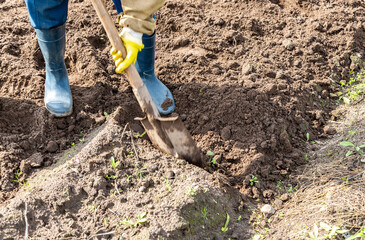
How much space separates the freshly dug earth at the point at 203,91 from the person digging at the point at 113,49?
0.45 feet

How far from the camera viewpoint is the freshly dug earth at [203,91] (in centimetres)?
239

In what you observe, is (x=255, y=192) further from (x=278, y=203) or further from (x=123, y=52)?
(x=123, y=52)

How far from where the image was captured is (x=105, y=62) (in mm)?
3275

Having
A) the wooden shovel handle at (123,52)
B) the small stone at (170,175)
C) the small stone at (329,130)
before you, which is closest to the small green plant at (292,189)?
the small stone at (329,130)

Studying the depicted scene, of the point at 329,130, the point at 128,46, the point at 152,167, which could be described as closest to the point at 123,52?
the point at 128,46

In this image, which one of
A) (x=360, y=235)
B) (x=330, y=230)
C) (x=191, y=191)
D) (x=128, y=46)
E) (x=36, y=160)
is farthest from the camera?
(x=36, y=160)

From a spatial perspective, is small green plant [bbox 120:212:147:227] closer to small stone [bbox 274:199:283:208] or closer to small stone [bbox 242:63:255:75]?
small stone [bbox 274:199:283:208]

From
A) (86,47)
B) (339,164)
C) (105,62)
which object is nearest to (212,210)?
(339,164)

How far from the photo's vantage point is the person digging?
224 cm

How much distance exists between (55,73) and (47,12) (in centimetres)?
54

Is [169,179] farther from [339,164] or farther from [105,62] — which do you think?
[105,62]

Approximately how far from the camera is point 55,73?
2.88 m

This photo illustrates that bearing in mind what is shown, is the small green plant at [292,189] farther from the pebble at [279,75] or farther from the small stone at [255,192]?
the pebble at [279,75]

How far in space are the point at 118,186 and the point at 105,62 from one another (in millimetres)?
1351
